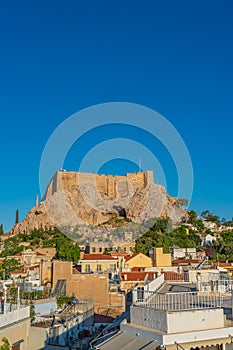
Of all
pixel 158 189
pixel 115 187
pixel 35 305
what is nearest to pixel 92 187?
pixel 115 187

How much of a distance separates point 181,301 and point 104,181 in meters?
74.5

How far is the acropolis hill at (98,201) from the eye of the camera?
2717 inches

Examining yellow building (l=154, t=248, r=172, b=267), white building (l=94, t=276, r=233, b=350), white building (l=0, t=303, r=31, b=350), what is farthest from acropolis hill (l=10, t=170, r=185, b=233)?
white building (l=94, t=276, r=233, b=350)

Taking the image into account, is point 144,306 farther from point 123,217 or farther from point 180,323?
point 123,217

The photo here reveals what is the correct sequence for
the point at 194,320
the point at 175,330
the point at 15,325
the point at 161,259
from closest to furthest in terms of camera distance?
the point at 175,330
the point at 194,320
the point at 15,325
the point at 161,259

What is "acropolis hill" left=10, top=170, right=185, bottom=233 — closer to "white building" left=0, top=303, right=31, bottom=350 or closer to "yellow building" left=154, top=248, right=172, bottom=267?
"yellow building" left=154, top=248, right=172, bottom=267

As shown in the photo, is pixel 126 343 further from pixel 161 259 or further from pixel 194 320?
pixel 161 259

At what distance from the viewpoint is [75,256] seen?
3762 cm

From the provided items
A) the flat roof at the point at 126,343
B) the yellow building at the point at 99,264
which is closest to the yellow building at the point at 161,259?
the yellow building at the point at 99,264

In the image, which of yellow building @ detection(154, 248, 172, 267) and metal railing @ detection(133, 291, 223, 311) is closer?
metal railing @ detection(133, 291, 223, 311)

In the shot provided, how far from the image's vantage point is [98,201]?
7638cm

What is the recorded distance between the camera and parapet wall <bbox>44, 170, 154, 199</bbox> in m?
75.8

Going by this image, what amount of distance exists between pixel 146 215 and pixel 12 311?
60152mm

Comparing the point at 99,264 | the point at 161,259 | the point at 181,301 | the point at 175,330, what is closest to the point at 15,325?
the point at 181,301
